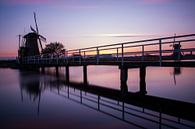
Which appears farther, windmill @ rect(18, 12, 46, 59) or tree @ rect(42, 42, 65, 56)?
tree @ rect(42, 42, 65, 56)

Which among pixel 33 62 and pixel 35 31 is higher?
pixel 35 31

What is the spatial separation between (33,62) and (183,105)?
2628cm

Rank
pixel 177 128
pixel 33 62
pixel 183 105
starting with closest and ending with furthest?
pixel 177 128, pixel 183 105, pixel 33 62

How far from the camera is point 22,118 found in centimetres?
749

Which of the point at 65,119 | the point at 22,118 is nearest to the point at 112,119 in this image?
the point at 65,119

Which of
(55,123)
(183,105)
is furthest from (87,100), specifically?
(183,105)

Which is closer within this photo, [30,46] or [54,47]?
[30,46]

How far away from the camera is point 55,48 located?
65.4 metres

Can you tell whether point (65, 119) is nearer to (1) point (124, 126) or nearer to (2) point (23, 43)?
(1) point (124, 126)

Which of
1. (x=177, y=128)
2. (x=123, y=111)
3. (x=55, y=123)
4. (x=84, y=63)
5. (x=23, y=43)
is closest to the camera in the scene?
(x=177, y=128)

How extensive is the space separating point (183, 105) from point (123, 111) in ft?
9.51

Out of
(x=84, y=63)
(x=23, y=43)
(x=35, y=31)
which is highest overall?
(x=35, y=31)

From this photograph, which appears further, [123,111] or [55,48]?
[55,48]

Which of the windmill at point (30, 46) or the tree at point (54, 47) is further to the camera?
the tree at point (54, 47)
